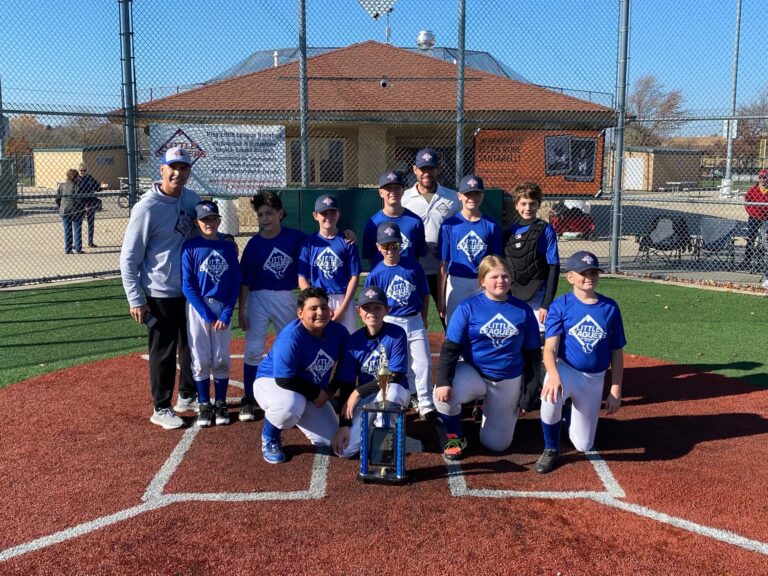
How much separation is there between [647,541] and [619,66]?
8958mm

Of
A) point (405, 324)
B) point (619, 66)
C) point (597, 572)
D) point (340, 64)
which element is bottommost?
point (597, 572)

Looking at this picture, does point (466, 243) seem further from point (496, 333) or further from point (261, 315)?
point (261, 315)

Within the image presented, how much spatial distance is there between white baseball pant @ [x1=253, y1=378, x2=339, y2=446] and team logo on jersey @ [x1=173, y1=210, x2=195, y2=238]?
1.21m

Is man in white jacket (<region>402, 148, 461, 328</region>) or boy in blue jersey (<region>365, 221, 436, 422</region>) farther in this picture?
man in white jacket (<region>402, 148, 461, 328</region>)

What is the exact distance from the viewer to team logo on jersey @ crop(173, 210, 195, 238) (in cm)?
494

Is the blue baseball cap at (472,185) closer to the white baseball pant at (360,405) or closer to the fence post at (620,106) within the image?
the white baseball pant at (360,405)

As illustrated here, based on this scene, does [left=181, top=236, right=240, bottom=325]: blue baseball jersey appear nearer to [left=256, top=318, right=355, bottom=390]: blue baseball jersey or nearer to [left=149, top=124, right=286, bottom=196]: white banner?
[left=256, top=318, right=355, bottom=390]: blue baseball jersey

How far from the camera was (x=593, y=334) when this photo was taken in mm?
4480

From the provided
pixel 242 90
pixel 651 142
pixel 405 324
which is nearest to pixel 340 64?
pixel 242 90

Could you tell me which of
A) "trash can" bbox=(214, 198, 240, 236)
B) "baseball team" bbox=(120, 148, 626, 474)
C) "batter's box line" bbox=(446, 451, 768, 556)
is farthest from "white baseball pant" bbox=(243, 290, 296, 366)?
"trash can" bbox=(214, 198, 240, 236)

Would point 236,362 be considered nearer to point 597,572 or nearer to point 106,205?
point 597,572

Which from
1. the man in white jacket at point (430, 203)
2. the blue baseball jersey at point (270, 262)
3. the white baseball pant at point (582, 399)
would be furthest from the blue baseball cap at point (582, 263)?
the blue baseball jersey at point (270, 262)

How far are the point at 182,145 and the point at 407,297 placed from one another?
7860 mm

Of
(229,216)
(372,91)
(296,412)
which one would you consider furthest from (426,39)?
(296,412)
